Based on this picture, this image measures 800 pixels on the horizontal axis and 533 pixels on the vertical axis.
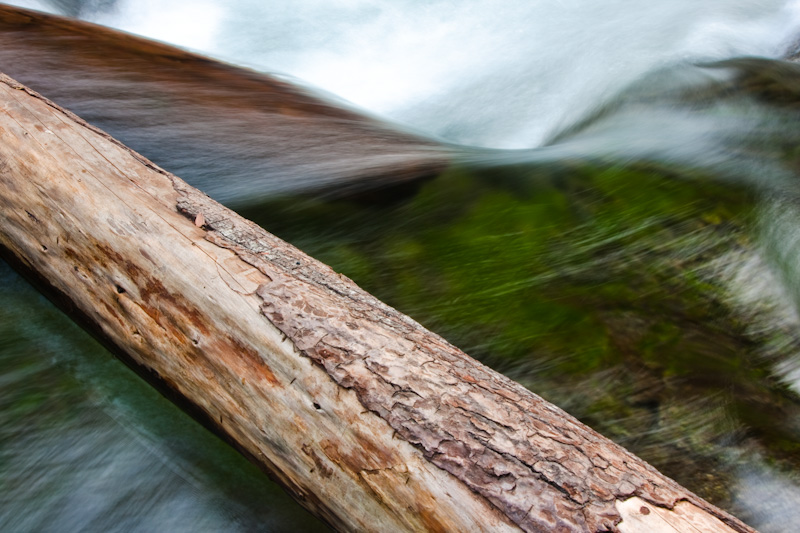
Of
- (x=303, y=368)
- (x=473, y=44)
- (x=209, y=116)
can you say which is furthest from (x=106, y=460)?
(x=473, y=44)

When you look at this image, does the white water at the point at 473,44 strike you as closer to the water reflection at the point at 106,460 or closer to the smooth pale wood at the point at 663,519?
the water reflection at the point at 106,460

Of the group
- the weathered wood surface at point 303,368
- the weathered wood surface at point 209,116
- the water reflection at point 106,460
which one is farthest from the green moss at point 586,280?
the water reflection at point 106,460

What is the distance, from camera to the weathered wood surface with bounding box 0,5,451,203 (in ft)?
11.5

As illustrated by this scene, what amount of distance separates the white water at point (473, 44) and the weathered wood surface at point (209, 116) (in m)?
0.95

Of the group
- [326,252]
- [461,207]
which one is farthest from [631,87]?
[326,252]

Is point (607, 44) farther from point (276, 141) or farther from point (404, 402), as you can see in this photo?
point (404, 402)

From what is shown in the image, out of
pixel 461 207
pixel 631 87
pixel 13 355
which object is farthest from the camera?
pixel 631 87

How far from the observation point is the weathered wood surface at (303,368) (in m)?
1.33

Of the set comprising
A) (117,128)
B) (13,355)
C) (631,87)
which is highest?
(631,87)

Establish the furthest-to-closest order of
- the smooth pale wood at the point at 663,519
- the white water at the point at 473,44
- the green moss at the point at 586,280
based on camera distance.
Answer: the white water at the point at 473,44 → the green moss at the point at 586,280 → the smooth pale wood at the point at 663,519

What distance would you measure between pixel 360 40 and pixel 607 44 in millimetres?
2835

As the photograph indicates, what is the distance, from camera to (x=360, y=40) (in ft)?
23.5

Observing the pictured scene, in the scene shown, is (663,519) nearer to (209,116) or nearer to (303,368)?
(303,368)

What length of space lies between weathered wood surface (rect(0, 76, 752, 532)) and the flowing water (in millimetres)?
365
